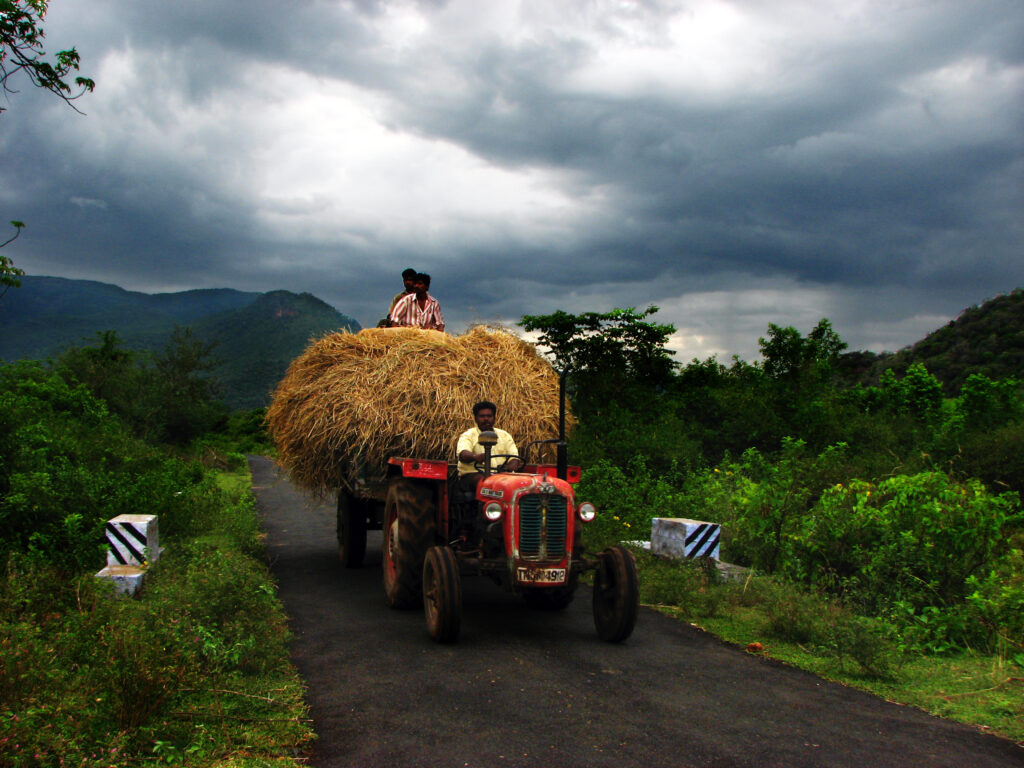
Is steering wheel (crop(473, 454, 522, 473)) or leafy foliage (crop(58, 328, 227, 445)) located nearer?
steering wheel (crop(473, 454, 522, 473))

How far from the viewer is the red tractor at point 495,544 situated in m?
6.37

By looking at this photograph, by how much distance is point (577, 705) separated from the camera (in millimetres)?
5020

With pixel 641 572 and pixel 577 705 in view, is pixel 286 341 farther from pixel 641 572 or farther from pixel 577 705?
pixel 577 705

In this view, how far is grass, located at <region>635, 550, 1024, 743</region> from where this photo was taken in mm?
5379

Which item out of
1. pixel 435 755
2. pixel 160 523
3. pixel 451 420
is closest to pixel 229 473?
pixel 160 523

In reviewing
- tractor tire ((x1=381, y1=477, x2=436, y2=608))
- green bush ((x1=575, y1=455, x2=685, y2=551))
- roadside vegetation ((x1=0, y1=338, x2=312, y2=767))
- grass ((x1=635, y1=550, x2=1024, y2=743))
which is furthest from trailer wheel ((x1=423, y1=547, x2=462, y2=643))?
green bush ((x1=575, y1=455, x2=685, y2=551))

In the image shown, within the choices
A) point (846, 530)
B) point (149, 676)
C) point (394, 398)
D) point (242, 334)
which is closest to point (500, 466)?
point (394, 398)

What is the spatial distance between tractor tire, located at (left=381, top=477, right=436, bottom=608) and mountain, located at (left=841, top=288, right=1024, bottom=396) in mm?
24363

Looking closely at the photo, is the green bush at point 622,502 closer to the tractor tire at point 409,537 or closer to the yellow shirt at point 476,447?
the yellow shirt at point 476,447

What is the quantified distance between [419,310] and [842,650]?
673 cm

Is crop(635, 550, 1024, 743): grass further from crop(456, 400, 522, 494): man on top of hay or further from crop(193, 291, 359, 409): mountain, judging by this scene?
crop(193, 291, 359, 409): mountain

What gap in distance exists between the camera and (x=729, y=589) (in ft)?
27.7

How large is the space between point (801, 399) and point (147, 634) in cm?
1744

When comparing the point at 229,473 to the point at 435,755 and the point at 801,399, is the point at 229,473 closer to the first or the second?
the point at 801,399
